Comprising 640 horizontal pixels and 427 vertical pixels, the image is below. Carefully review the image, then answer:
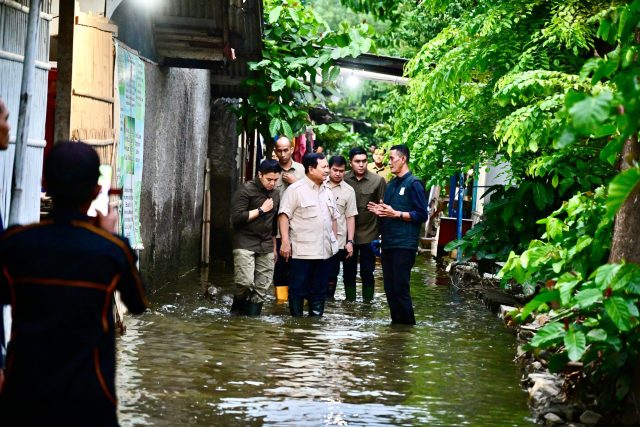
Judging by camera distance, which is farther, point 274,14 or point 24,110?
point 274,14

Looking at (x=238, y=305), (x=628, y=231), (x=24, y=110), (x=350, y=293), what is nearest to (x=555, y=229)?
(x=628, y=231)

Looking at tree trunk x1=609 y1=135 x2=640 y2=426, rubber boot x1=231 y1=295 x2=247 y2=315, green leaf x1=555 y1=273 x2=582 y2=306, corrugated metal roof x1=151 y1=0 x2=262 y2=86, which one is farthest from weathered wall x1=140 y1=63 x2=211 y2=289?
tree trunk x1=609 y1=135 x2=640 y2=426

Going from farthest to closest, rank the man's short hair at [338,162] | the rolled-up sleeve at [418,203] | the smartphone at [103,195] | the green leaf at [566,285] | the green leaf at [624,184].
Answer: the man's short hair at [338,162]
the rolled-up sleeve at [418,203]
the smartphone at [103,195]
the green leaf at [566,285]
the green leaf at [624,184]

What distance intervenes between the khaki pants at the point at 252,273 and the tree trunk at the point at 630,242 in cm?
516

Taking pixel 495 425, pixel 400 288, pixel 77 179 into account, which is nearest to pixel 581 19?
pixel 400 288

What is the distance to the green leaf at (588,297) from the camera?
22.4 ft

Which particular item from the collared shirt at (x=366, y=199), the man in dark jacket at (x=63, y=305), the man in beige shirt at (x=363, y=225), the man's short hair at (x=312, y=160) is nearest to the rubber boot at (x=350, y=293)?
the man in beige shirt at (x=363, y=225)

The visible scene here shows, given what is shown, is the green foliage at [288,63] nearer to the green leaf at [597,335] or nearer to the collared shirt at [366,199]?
the collared shirt at [366,199]

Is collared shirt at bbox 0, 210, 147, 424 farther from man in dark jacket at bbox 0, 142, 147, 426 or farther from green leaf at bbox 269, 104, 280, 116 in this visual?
green leaf at bbox 269, 104, 280, 116

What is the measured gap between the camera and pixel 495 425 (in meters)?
7.48

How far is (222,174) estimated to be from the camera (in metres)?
20.1

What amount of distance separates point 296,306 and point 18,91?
5232 millimetres

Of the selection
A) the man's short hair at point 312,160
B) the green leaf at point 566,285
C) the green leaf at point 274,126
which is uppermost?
the green leaf at point 274,126

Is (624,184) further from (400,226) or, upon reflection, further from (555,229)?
(400,226)
